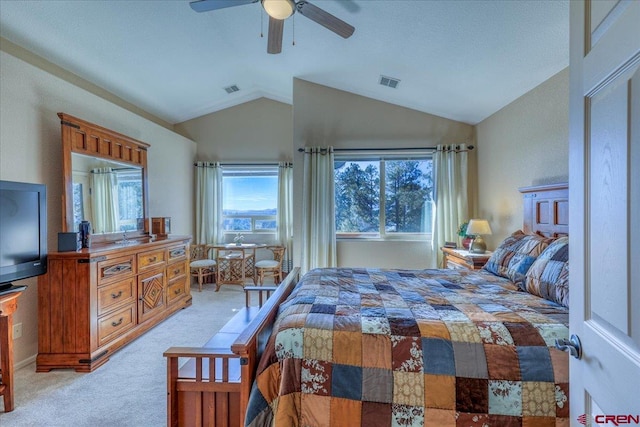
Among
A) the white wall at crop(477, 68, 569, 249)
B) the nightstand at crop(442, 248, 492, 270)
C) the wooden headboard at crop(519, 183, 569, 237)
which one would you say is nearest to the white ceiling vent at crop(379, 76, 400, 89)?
the white wall at crop(477, 68, 569, 249)

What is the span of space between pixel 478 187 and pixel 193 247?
4613mm

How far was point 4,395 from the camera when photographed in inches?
76.2

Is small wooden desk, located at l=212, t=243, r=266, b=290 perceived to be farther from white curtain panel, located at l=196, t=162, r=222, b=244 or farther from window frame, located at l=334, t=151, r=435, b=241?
window frame, located at l=334, t=151, r=435, b=241

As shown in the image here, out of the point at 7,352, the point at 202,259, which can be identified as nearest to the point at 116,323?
the point at 7,352

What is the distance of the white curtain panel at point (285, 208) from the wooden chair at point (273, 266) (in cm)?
16

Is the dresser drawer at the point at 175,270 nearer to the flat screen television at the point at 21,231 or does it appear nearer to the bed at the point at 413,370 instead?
the flat screen television at the point at 21,231

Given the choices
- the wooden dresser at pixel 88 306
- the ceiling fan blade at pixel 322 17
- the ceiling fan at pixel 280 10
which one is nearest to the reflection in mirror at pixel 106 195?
the wooden dresser at pixel 88 306

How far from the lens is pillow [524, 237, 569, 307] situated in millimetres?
1682

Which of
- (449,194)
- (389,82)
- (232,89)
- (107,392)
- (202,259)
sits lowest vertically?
(107,392)

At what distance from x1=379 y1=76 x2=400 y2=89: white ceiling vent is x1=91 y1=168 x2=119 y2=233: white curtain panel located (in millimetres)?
3387

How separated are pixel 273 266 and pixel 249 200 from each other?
1.41 m

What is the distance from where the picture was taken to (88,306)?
96.7 inches

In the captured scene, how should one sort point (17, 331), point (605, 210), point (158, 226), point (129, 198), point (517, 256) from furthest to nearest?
point (158, 226)
point (129, 198)
point (17, 331)
point (517, 256)
point (605, 210)

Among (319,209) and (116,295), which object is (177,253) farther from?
(319,209)
